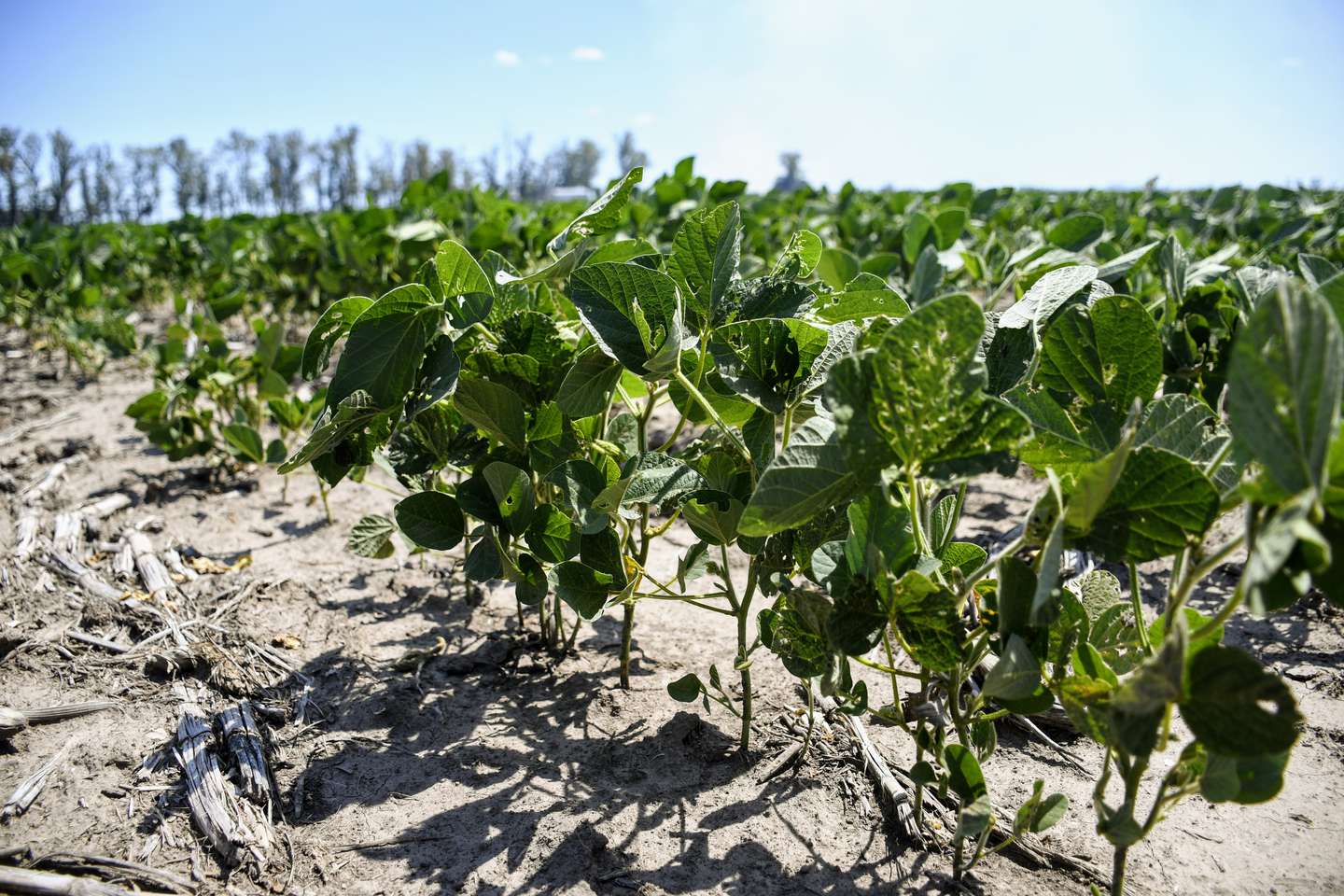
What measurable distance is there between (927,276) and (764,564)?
1028 mm

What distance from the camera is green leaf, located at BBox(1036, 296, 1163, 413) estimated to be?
37.9 inches

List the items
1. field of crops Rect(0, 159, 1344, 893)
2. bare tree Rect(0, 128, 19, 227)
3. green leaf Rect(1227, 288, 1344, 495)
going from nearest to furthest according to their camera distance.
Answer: green leaf Rect(1227, 288, 1344, 495), field of crops Rect(0, 159, 1344, 893), bare tree Rect(0, 128, 19, 227)

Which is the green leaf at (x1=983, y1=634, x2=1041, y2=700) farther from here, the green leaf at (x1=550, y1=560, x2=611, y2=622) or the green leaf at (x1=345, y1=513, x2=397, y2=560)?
the green leaf at (x1=345, y1=513, x2=397, y2=560)

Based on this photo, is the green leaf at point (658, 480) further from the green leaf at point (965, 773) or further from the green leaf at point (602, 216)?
the green leaf at point (965, 773)

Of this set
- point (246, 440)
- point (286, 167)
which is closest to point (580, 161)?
point (286, 167)

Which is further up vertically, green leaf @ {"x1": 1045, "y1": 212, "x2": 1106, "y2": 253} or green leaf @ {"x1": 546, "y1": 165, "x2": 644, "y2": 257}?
green leaf @ {"x1": 1045, "y1": 212, "x2": 1106, "y2": 253}

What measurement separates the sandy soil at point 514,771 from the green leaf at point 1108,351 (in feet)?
2.50

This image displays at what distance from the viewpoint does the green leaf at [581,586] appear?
129 cm

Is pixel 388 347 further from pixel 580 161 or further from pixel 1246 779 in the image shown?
pixel 580 161

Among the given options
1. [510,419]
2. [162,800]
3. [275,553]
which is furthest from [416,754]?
[275,553]

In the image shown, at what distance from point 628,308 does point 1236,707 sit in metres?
0.78

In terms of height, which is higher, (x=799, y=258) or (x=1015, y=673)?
(x=799, y=258)

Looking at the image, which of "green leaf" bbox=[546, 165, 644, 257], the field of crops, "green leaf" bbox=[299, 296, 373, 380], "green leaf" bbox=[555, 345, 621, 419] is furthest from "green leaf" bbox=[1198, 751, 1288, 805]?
"green leaf" bbox=[299, 296, 373, 380]

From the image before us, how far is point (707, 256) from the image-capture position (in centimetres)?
112
